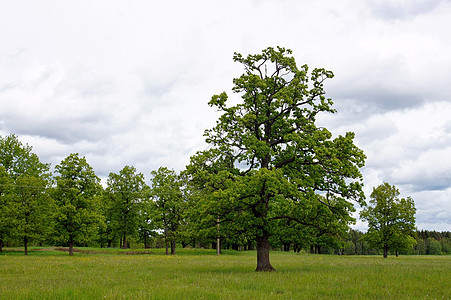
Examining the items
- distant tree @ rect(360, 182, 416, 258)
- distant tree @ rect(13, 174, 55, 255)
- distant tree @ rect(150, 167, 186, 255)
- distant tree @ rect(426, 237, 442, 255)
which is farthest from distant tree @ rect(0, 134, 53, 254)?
distant tree @ rect(426, 237, 442, 255)

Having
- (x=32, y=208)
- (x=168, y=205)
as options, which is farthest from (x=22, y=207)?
(x=168, y=205)

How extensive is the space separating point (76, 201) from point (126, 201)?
20905 millimetres

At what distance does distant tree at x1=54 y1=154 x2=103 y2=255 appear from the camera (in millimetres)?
52375

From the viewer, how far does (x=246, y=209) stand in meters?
25.2

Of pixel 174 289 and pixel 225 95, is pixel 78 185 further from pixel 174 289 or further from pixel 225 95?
pixel 174 289

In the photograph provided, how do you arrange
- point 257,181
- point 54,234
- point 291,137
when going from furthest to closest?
point 54,234
point 291,137
point 257,181

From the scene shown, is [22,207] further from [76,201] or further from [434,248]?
[434,248]

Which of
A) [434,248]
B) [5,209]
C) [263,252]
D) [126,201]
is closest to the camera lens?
[263,252]

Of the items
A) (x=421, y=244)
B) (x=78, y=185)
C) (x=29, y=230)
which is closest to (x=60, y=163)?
(x=78, y=185)

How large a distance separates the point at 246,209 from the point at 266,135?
19.5 ft

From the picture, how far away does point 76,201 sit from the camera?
174ft

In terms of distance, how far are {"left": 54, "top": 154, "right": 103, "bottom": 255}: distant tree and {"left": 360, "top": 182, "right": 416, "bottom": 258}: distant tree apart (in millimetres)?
45768

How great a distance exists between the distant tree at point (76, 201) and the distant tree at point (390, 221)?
4577cm

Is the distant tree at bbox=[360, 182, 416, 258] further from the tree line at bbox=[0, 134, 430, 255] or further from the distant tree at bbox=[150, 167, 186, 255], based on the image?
the distant tree at bbox=[150, 167, 186, 255]
